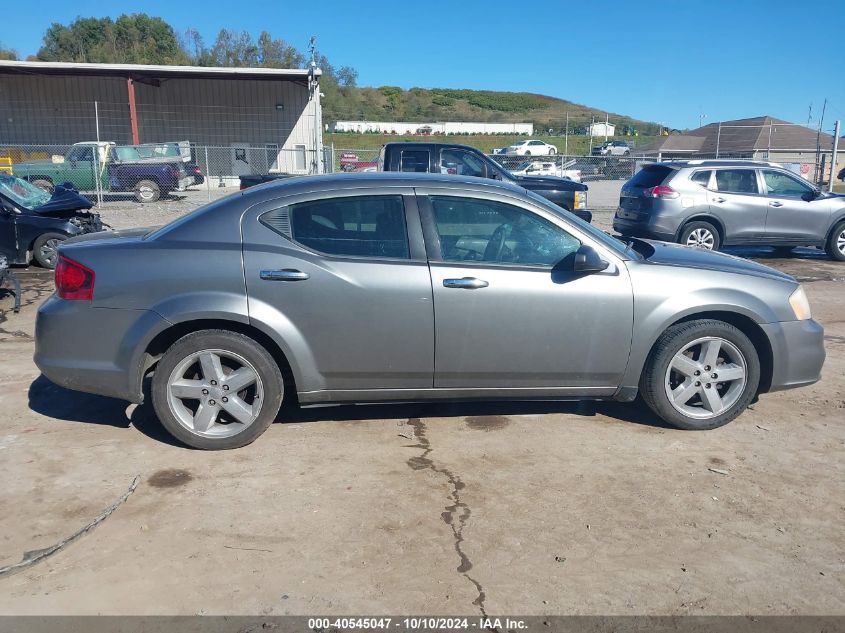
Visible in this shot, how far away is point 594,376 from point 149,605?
2912 millimetres

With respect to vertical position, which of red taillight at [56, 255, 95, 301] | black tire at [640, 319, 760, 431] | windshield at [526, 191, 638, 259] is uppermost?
windshield at [526, 191, 638, 259]

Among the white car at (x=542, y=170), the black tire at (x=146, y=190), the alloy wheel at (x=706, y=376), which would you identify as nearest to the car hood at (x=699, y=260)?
the alloy wheel at (x=706, y=376)

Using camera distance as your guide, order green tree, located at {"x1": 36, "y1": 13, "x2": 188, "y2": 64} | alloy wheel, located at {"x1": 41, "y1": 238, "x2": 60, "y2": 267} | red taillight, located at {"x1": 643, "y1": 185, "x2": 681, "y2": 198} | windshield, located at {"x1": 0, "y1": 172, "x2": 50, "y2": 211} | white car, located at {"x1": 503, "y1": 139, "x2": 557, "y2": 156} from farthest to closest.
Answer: green tree, located at {"x1": 36, "y1": 13, "x2": 188, "y2": 64} < white car, located at {"x1": 503, "y1": 139, "x2": 557, "y2": 156} < red taillight, located at {"x1": 643, "y1": 185, "x2": 681, "y2": 198} < alloy wheel, located at {"x1": 41, "y1": 238, "x2": 60, "y2": 267} < windshield, located at {"x1": 0, "y1": 172, "x2": 50, "y2": 211}

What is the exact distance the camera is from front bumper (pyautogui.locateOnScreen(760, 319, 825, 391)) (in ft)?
15.9

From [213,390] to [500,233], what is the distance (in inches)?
80.5

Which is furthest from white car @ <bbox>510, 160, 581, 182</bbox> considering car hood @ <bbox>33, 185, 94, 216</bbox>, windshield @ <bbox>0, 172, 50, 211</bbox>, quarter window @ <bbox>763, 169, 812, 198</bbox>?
windshield @ <bbox>0, 172, 50, 211</bbox>

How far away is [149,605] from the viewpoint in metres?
3.07

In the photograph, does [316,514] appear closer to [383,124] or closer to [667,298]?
[667,298]

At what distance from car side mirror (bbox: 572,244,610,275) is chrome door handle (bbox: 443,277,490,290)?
1.90ft

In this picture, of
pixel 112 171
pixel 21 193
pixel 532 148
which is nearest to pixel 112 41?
pixel 532 148

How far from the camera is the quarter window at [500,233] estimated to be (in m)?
4.68

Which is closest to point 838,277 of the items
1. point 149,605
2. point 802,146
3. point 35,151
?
point 149,605

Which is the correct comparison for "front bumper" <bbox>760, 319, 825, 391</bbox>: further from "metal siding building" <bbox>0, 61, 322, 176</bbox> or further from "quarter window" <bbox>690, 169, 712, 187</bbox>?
"metal siding building" <bbox>0, 61, 322, 176</bbox>

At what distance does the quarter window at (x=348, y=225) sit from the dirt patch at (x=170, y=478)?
1.54 metres
